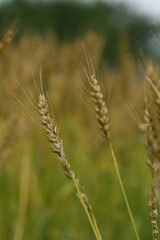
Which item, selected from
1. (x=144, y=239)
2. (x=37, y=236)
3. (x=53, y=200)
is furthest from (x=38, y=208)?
(x=144, y=239)

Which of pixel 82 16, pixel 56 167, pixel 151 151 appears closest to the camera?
pixel 151 151

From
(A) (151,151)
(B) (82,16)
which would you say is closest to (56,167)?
(A) (151,151)

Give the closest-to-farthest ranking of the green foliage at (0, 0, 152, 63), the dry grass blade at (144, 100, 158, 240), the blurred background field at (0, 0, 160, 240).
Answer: the dry grass blade at (144, 100, 158, 240) < the blurred background field at (0, 0, 160, 240) < the green foliage at (0, 0, 152, 63)

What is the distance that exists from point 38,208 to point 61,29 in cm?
3428

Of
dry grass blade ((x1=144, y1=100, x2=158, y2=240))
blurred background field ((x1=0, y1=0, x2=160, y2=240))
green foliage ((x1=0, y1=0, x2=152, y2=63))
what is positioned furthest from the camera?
green foliage ((x1=0, y1=0, x2=152, y2=63))

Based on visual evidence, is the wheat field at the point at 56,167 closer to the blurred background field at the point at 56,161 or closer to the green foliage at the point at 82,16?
the blurred background field at the point at 56,161

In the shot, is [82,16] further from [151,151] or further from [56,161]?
[151,151]

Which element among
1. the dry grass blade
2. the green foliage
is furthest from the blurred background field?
the green foliage

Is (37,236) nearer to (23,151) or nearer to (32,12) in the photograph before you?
(23,151)

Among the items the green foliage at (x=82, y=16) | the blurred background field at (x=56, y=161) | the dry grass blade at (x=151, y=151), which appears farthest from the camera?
the green foliage at (x=82, y=16)

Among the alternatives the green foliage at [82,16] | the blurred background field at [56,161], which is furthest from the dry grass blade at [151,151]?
the green foliage at [82,16]

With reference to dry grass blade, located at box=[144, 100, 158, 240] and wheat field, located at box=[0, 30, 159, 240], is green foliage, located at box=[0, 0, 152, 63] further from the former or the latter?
dry grass blade, located at box=[144, 100, 158, 240]

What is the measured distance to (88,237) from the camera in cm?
193

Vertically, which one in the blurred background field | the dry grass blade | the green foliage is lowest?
the green foliage
